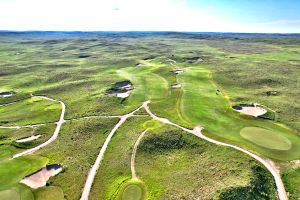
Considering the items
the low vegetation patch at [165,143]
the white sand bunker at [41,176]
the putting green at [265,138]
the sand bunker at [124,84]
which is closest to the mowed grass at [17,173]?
the white sand bunker at [41,176]

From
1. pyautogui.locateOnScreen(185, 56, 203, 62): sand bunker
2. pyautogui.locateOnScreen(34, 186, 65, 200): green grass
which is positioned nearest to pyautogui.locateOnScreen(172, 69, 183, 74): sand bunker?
pyautogui.locateOnScreen(185, 56, 203, 62): sand bunker

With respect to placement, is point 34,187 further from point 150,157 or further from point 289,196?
point 289,196

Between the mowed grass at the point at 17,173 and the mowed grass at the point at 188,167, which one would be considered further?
the mowed grass at the point at 17,173

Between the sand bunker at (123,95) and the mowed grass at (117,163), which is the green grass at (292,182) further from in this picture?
the sand bunker at (123,95)

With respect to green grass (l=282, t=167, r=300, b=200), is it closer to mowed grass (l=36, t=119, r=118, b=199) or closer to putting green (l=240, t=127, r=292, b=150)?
putting green (l=240, t=127, r=292, b=150)

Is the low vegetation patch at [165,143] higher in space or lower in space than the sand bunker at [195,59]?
lower

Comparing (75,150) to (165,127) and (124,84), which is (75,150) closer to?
(165,127)

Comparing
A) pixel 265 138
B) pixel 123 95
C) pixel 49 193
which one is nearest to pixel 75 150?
pixel 49 193
